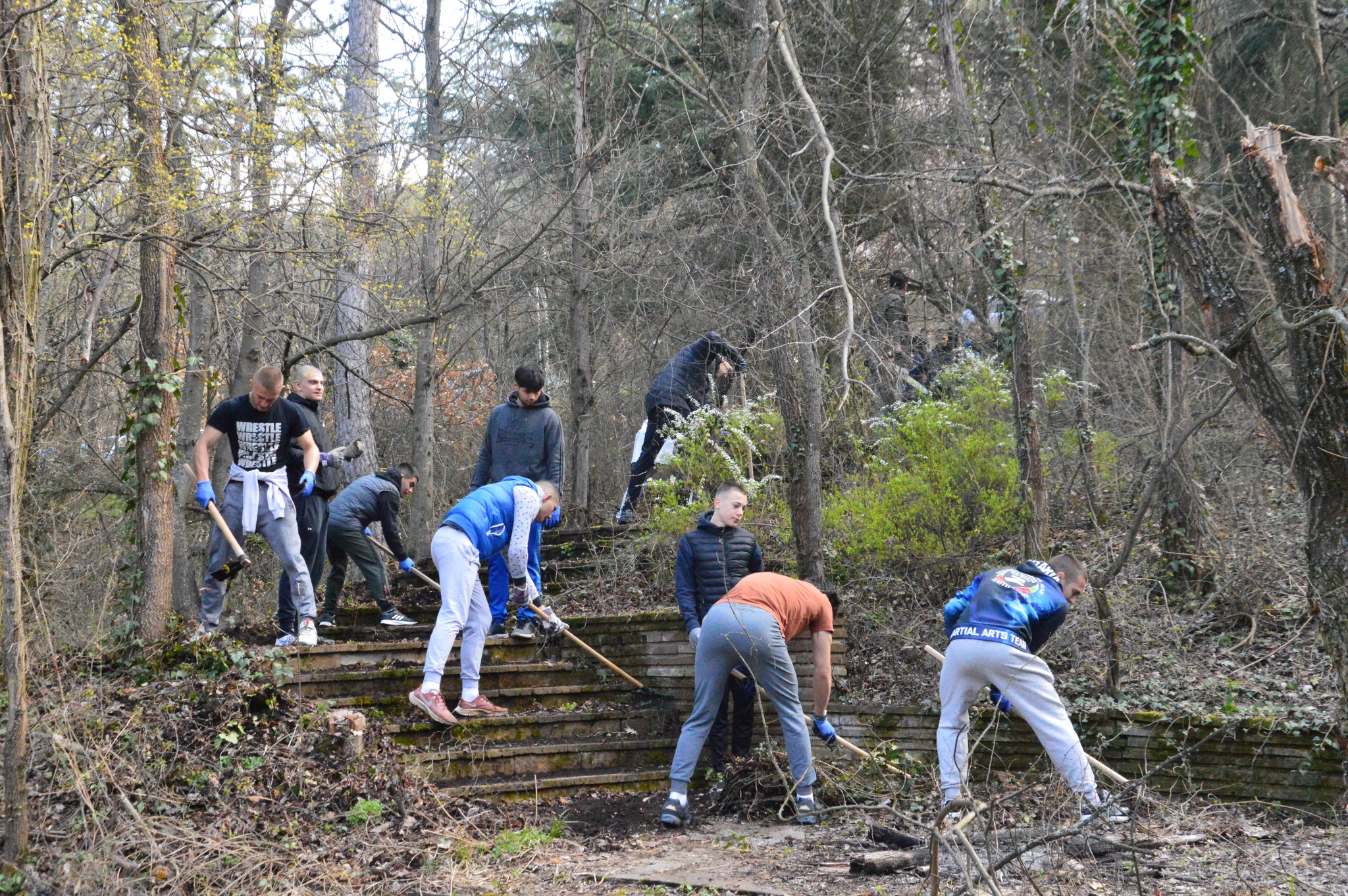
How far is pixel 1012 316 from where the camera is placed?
7.54m

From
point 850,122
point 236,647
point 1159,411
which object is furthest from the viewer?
point 850,122

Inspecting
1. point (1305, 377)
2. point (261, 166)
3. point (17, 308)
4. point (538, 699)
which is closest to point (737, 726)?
point (538, 699)

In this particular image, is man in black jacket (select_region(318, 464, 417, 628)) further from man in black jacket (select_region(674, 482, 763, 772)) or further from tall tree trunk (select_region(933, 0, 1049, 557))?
tall tree trunk (select_region(933, 0, 1049, 557))

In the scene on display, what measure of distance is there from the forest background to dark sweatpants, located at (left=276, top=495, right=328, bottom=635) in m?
0.79

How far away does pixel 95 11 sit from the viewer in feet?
22.3

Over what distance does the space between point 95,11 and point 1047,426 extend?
8171 millimetres

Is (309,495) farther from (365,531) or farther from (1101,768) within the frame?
(1101,768)

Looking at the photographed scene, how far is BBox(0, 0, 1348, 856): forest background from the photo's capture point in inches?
217

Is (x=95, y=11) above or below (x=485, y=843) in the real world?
above

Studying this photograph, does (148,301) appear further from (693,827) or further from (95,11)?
(693,827)

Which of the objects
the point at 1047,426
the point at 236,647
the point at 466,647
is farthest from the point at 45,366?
the point at 1047,426

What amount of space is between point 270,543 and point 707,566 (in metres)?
2.91

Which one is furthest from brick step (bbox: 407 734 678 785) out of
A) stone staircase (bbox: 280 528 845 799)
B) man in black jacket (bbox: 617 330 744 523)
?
man in black jacket (bbox: 617 330 744 523)

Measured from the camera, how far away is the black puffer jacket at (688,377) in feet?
31.3
